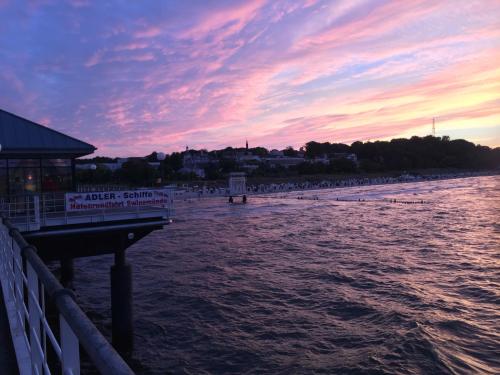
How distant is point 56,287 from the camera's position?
2346 millimetres

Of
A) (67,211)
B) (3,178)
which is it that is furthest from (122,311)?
(3,178)

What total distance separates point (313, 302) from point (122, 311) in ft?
25.3

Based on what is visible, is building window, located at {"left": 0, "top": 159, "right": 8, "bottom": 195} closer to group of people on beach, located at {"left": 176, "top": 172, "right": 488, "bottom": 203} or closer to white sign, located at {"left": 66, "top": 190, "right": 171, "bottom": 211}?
white sign, located at {"left": 66, "top": 190, "right": 171, "bottom": 211}

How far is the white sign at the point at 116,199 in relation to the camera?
1497cm

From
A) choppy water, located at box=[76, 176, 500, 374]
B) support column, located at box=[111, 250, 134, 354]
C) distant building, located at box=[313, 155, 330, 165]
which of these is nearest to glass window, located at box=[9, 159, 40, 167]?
choppy water, located at box=[76, 176, 500, 374]

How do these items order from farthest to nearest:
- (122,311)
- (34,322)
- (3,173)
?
(3,173) < (122,311) < (34,322)

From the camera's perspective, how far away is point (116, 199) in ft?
51.8

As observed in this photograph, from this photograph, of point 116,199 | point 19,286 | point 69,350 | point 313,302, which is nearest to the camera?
point 69,350

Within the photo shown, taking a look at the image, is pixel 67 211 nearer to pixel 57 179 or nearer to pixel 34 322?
pixel 57 179

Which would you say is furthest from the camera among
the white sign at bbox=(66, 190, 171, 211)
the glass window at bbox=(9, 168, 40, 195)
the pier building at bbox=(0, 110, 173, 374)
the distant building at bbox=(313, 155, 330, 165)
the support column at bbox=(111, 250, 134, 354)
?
the distant building at bbox=(313, 155, 330, 165)

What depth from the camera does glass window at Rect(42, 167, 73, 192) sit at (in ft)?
61.0

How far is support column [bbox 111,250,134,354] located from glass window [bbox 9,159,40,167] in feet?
24.4

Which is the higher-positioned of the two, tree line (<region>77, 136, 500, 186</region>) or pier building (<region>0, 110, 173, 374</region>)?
tree line (<region>77, 136, 500, 186</region>)

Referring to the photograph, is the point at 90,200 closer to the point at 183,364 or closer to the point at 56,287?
the point at 183,364
